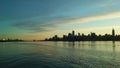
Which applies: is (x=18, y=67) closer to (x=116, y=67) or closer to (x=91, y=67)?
(x=91, y=67)

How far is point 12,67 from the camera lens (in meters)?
28.5

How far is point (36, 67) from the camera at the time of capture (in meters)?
29.0

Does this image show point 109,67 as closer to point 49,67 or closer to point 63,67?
point 63,67

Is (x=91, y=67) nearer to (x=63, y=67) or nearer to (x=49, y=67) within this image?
(x=63, y=67)

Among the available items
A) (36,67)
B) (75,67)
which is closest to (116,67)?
(75,67)

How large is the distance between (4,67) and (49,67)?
8244 mm

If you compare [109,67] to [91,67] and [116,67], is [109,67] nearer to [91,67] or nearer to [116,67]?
[116,67]

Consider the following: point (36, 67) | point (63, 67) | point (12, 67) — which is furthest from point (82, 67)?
point (12, 67)

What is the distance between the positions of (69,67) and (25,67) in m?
8.12

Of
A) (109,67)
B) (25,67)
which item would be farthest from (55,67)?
(109,67)

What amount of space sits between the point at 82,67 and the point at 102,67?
3665 mm

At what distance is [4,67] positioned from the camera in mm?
28500

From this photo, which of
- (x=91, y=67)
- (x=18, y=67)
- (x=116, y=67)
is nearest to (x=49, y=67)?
(x=18, y=67)

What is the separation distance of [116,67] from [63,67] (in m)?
9.63
